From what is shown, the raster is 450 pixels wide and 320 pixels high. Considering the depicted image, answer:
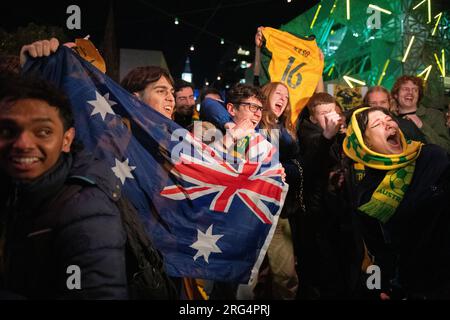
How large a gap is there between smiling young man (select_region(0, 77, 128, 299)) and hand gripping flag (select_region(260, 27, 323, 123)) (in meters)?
3.22

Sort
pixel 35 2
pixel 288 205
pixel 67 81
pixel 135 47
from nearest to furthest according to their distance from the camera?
pixel 67 81 < pixel 288 205 < pixel 35 2 < pixel 135 47

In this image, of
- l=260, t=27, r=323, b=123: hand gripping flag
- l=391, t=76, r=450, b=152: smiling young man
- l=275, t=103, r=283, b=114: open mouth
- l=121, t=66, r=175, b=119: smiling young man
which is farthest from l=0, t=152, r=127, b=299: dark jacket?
l=391, t=76, r=450, b=152: smiling young man

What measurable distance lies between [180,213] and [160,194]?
200 millimetres

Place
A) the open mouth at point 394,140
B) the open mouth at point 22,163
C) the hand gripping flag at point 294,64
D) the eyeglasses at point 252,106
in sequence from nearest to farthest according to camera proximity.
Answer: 1. the open mouth at point 22,163
2. the open mouth at point 394,140
3. the eyeglasses at point 252,106
4. the hand gripping flag at point 294,64

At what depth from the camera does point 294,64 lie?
17.0 ft

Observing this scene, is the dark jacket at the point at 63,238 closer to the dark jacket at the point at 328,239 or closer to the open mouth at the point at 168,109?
the open mouth at the point at 168,109

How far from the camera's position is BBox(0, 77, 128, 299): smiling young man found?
1.99m

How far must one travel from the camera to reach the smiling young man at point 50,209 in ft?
6.52

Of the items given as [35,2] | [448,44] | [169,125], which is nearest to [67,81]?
[169,125]

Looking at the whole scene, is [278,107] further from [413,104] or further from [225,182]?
[413,104]

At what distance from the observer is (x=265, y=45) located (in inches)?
204

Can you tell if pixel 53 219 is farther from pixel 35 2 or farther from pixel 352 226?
pixel 35 2
